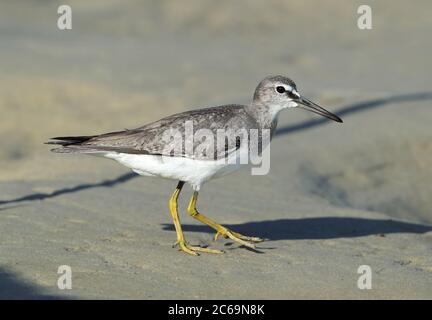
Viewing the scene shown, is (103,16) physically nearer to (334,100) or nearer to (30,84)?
(30,84)

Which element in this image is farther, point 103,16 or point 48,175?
point 103,16

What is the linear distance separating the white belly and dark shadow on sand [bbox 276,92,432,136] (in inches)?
197

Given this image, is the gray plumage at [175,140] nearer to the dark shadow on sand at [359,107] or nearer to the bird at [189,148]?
the bird at [189,148]

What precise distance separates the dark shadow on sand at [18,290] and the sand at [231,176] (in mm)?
20

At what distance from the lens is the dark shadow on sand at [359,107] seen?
13711 millimetres

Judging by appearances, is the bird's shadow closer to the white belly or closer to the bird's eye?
the white belly

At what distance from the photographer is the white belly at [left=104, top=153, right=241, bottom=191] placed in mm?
8492

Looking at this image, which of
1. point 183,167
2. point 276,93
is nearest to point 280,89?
point 276,93

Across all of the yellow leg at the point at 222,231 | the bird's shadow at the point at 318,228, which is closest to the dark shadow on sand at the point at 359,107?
the bird's shadow at the point at 318,228

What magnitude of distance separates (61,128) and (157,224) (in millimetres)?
6321

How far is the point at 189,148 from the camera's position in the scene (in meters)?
8.55

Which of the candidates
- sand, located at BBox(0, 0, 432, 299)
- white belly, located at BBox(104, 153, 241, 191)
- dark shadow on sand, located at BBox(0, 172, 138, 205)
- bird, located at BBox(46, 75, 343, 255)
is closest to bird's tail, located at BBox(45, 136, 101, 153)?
bird, located at BBox(46, 75, 343, 255)

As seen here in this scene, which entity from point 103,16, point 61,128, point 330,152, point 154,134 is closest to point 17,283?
point 154,134

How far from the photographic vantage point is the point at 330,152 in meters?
12.6
